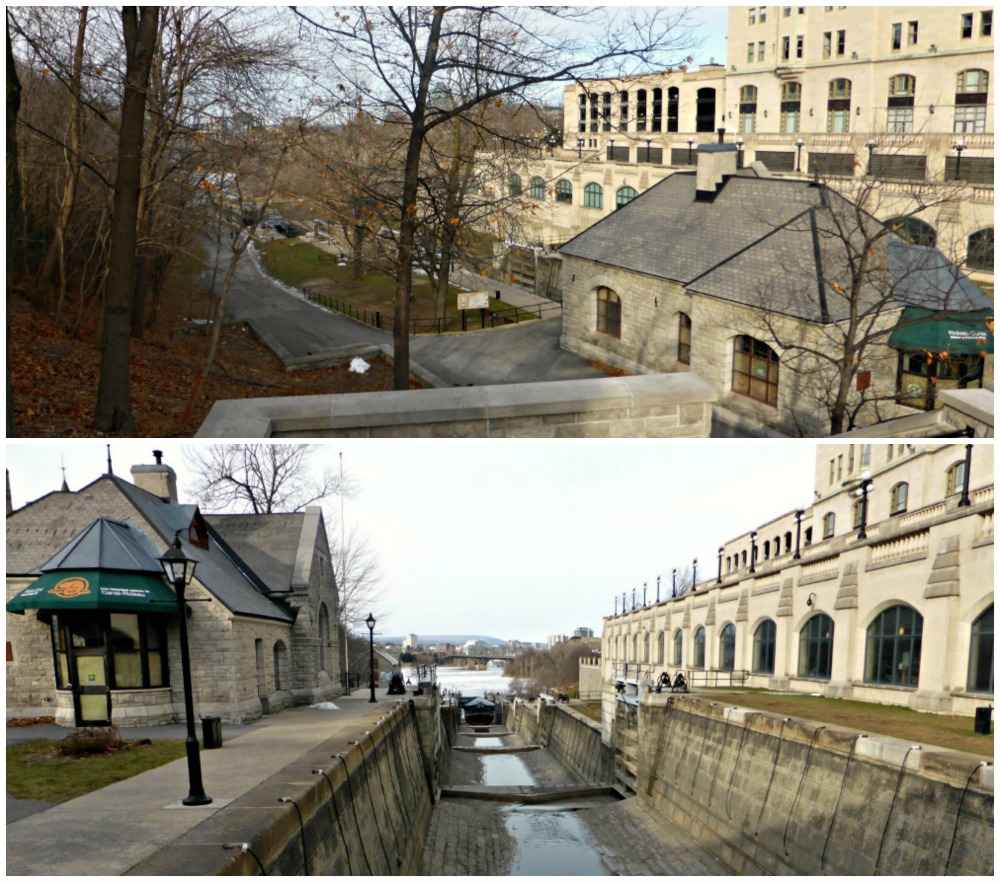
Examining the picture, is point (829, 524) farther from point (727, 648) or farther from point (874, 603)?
point (874, 603)

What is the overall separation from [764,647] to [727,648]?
649 centimetres

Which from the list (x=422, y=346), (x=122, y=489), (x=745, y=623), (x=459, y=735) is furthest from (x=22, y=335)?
(x=459, y=735)

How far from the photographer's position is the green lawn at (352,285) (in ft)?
147

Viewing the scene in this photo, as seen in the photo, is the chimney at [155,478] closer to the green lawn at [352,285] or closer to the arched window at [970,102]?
the green lawn at [352,285]

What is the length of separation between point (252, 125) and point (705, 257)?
15.5 metres

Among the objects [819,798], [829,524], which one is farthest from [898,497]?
[819,798]

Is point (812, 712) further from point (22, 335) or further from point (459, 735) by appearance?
point (459, 735)

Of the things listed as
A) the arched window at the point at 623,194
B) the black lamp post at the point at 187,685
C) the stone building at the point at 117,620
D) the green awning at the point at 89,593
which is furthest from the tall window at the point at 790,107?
the black lamp post at the point at 187,685

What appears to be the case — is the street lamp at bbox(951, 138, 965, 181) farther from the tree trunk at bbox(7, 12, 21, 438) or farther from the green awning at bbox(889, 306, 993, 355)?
the tree trunk at bbox(7, 12, 21, 438)

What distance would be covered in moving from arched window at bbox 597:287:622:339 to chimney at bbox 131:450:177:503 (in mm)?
17658

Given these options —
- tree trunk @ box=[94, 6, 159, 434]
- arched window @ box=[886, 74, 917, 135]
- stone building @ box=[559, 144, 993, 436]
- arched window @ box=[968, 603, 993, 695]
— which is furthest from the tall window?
tree trunk @ box=[94, 6, 159, 434]

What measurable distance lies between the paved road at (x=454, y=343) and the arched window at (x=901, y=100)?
3979cm

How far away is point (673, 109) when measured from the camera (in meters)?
92.2

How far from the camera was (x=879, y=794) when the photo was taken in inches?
516
